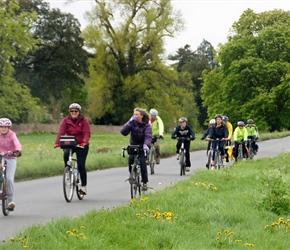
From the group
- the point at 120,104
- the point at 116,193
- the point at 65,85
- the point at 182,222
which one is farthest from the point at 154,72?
the point at 182,222

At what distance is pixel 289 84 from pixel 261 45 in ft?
23.2

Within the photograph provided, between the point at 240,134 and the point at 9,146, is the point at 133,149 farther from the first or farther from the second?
the point at 240,134

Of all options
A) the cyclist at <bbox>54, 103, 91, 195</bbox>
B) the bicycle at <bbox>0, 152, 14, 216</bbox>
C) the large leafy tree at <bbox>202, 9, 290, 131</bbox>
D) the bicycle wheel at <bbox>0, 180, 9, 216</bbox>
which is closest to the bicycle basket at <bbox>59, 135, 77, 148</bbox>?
the cyclist at <bbox>54, 103, 91, 195</bbox>

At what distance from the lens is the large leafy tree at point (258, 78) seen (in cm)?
7462

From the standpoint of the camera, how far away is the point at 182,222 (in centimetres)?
1003

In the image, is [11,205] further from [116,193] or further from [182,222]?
[116,193]

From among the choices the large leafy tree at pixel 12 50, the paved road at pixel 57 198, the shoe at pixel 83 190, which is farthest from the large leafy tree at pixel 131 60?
the shoe at pixel 83 190

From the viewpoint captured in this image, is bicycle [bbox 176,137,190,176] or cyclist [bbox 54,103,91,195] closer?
cyclist [bbox 54,103,91,195]

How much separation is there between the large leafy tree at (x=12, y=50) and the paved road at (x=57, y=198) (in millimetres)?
43326

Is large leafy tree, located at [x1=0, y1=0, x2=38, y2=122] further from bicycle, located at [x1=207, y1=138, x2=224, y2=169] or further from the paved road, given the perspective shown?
bicycle, located at [x1=207, y1=138, x2=224, y2=169]

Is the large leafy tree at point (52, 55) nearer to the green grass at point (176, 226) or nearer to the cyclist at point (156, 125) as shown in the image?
the cyclist at point (156, 125)

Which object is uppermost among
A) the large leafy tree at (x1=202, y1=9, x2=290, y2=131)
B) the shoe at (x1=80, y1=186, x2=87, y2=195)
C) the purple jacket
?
the large leafy tree at (x1=202, y1=9, x2=290, y2=131)

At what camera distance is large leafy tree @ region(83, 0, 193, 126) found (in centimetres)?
7681

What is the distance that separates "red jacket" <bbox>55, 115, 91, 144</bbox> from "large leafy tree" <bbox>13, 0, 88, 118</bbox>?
2332 inches
